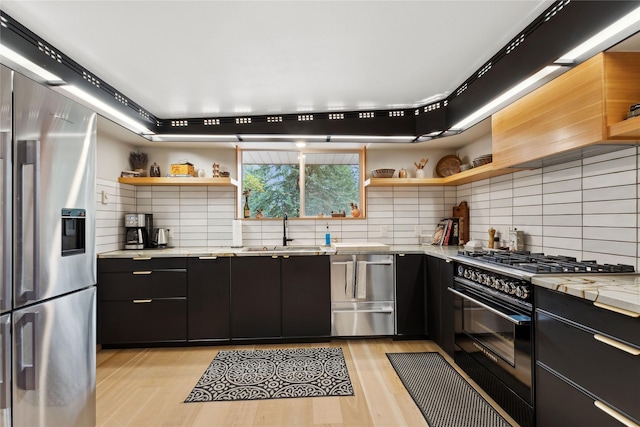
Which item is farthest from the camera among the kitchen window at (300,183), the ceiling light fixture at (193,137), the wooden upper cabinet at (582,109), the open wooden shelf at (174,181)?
the kitchen window at (300,183)

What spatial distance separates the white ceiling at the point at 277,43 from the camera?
160 centimetres

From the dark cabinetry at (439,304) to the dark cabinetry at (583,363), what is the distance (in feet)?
3.33

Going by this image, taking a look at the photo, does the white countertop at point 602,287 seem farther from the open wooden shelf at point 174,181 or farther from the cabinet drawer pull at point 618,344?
the open wooden shelf at point 174,181

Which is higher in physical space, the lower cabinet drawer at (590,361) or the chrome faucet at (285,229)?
the chrome faucet at (285,229)

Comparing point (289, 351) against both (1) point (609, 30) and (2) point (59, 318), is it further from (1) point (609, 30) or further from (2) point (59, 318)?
(1) point (609, 30)

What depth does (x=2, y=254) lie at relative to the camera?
49.7 inches

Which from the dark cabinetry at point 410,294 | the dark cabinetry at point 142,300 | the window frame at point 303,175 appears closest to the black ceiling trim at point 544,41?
the dark cabinetry at point 410,294

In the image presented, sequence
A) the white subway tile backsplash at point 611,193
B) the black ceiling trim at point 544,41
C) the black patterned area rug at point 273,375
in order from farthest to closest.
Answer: the black patterned area rug at point 273,375 → the white subway tile backsplash at point 611,193 → the black ceiling trim at point 544,41

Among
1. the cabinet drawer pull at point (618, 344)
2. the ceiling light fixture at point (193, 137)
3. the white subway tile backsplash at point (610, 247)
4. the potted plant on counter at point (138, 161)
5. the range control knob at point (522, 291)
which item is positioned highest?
the ceiling light fixture at point (193, 137)

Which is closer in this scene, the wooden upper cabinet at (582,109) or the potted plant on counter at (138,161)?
the wooden upper cabinet at (582,109)

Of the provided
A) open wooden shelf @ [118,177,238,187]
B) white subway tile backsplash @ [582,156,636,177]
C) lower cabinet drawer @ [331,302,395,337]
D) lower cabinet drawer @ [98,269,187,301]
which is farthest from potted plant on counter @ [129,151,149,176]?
white subway tile backsplash @ [582,156,636,177]

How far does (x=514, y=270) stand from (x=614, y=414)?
2.39 feet

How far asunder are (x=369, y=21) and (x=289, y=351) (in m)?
2.62

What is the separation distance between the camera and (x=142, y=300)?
298 centimetres
